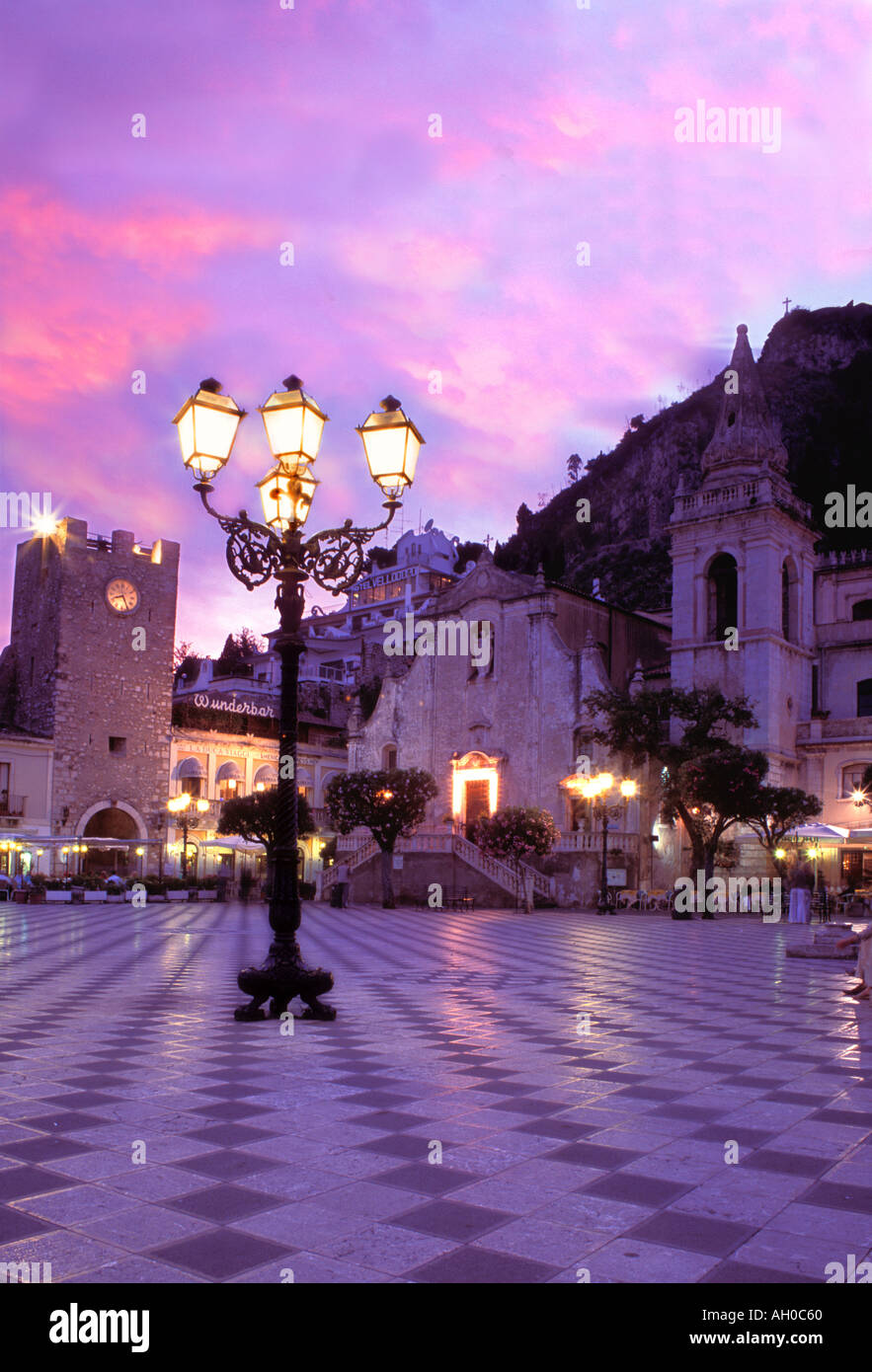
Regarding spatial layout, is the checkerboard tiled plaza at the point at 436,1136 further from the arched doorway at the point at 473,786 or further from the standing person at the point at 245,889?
the arched doorway at the point at 473,786

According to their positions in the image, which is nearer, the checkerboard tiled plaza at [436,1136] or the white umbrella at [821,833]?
the checkerboard tiled plaza at [436,1136]

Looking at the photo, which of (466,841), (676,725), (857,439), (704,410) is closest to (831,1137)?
(466,841)

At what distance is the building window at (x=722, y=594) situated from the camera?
4322cm

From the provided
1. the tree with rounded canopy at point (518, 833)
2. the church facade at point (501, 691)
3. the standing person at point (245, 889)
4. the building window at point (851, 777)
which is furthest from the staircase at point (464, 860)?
the building window at point (851, 777)

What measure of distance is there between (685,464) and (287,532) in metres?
93.6

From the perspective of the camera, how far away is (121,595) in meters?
49.4

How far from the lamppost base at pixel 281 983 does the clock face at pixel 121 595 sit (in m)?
42.0

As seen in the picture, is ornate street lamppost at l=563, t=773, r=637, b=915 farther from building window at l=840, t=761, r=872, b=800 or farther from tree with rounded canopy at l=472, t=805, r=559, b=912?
building window at l=840, t=761, r=872, b=800

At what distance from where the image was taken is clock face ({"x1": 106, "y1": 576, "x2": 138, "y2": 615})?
48844 mm

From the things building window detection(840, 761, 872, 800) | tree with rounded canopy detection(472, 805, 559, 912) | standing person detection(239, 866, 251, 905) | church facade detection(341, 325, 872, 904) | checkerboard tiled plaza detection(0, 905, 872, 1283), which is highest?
church facade detection(341, 325, 872, 904)

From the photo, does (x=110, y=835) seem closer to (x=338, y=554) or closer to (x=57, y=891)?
(x=57, y=891)

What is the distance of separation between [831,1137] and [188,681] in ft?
247

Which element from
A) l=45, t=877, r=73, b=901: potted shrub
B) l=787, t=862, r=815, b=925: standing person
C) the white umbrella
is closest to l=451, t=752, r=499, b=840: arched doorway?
l=45, t=877, r=73, b=901: potted shrub

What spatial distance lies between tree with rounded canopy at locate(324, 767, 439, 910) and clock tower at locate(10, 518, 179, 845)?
12835mm
